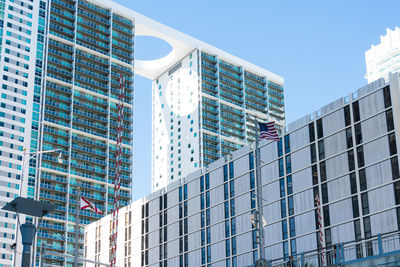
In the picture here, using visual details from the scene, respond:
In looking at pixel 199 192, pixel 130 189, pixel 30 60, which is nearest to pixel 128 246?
pixel 199 192

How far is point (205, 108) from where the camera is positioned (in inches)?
6836

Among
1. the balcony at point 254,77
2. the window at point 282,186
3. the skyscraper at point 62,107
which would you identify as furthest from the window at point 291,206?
the balcony at point 254,77

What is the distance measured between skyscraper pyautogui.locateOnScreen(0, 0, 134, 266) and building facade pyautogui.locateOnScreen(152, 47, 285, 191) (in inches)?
795

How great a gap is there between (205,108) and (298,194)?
90497 millimetres

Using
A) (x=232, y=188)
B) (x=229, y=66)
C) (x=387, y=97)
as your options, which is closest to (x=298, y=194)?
(x=232, y=188)

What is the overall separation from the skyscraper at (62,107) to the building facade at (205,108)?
20194 millimetres

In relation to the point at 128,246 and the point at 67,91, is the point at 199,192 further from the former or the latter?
the point at 67,91

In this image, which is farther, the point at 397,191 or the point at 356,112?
the point at 356,112

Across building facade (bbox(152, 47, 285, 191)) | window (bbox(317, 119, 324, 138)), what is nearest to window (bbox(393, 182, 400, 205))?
window (bbox(317, 119, 324, 138))

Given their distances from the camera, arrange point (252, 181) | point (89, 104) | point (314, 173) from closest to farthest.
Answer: point (314, 173), point (252, 181), point (89, 104)

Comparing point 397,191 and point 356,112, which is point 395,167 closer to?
point 397,191

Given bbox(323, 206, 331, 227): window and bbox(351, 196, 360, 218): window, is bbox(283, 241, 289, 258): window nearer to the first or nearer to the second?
bbox(323, 206, 331, 227): window

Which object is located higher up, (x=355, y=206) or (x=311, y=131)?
(x=311, y=131)

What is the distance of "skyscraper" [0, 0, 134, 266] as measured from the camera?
140m
